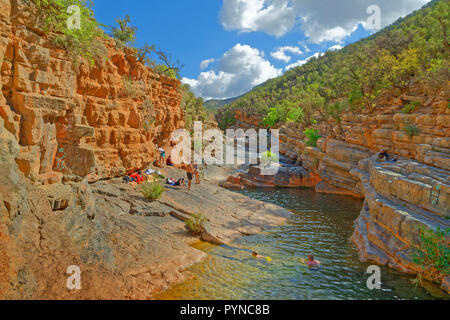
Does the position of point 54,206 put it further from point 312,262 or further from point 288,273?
point 312,262

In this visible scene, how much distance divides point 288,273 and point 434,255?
4460mm

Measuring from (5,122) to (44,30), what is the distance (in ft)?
10.1

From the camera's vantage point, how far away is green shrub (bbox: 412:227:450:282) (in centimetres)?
788

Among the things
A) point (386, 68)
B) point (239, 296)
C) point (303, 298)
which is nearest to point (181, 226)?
point (239, 296)

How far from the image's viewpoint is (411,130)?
16906 millimetres

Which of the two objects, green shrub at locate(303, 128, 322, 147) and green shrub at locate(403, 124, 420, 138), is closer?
green shrub at locate(403, 124, 420, 138)

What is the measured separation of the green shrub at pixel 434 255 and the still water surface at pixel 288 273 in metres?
0.69

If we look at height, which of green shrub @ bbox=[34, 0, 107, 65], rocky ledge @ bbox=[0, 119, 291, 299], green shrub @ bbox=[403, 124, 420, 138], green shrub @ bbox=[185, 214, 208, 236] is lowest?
green shrub @ bbox=[185, 214, 208, 236]

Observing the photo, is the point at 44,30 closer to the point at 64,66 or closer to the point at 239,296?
the point at 64,66

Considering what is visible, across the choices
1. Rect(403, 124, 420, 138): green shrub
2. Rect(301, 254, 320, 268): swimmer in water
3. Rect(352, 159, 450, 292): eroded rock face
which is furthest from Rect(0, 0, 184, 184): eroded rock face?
Rect(403, 124, 420, 138): green shrub

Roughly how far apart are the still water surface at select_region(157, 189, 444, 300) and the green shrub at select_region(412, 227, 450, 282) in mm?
689

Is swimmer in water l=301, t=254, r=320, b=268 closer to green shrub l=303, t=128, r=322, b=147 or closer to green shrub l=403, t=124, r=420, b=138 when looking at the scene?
green shrub l=403, t=124, r=420, b=138

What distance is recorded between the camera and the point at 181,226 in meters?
11.5

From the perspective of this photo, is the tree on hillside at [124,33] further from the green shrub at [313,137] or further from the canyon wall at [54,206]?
the green shrub at [313,137]
